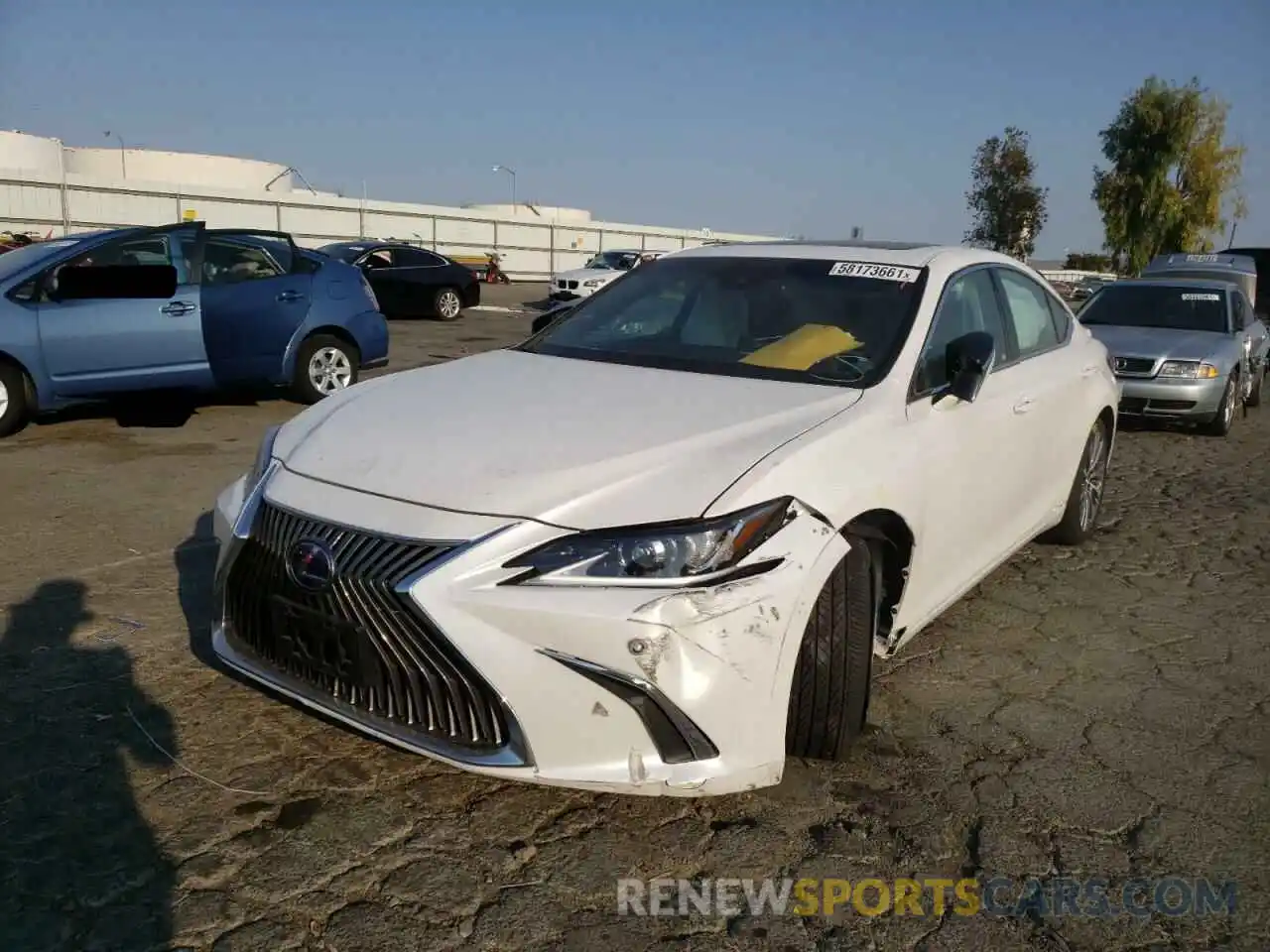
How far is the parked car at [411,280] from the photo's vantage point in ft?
61.9

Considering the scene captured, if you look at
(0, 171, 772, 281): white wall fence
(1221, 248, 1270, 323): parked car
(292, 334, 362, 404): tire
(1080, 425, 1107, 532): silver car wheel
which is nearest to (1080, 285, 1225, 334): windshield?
(1080, 425, 1107, 532): silver car wheel

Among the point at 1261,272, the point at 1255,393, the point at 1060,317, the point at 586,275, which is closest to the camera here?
the point at 1060,317

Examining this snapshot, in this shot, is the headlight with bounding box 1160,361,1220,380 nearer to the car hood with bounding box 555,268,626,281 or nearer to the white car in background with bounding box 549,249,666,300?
the white car in background with bounding box 549,249,666,300

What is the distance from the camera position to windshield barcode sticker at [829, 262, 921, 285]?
12.5 feet

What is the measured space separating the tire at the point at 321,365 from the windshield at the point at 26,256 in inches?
75.4

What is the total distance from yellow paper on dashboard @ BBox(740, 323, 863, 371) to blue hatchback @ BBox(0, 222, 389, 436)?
17.1 feet

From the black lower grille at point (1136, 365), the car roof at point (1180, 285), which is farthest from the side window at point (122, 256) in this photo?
the car roof at point (1180, 285)

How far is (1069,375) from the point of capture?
4727 millimetres

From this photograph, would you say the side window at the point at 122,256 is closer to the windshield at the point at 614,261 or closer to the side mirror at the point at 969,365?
the side mirror at the point at 969,365

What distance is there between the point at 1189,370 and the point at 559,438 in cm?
824

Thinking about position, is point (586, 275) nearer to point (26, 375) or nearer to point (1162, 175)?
point (26, 375)

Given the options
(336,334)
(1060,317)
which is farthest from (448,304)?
(1060,317)

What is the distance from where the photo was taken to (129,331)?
757cm

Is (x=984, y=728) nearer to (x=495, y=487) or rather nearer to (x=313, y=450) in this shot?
(x=495, y=487)
